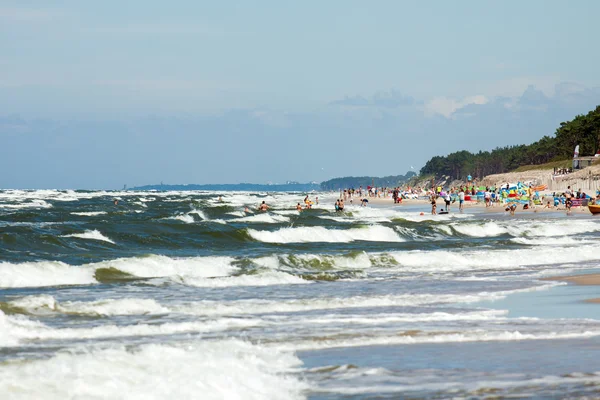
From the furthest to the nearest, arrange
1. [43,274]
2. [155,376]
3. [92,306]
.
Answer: [43,274], [92,306], [155,376]

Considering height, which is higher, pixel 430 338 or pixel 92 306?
pixel 430 338

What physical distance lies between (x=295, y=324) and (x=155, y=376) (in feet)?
16.7

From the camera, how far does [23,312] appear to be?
15.4 metres

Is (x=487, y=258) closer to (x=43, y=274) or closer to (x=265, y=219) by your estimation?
(x=43, y=274)

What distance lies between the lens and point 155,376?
8.93 m

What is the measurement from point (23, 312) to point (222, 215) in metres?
45.6

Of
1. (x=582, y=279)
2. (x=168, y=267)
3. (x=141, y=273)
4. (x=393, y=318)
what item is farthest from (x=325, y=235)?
(x=393, y=318)

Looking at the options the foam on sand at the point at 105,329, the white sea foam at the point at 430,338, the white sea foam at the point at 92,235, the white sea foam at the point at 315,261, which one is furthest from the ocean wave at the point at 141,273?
the white sea foam at the point at 92,235

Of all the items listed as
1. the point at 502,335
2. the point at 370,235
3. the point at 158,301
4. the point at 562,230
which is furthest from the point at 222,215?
the point at 502,335

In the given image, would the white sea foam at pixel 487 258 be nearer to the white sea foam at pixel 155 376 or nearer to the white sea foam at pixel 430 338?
the white sea foam at pixel 430 338

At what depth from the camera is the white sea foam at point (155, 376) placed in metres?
8.20

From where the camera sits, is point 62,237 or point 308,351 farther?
point 62,237

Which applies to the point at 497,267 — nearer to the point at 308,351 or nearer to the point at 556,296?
the point at 556,296

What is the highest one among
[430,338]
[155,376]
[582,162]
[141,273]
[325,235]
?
[582,162]
